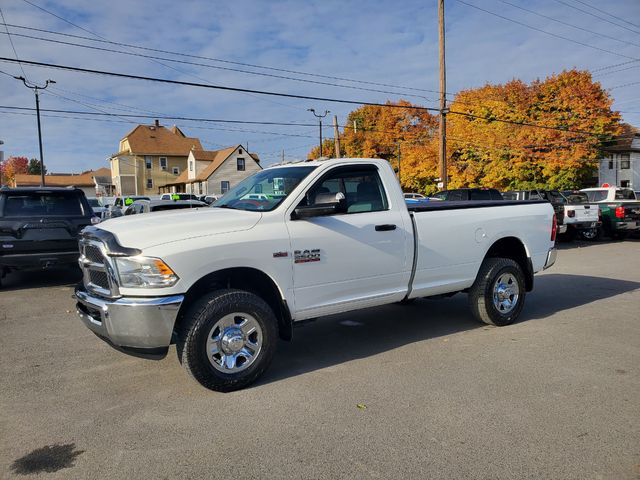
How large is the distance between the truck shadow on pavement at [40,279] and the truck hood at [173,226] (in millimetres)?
6128

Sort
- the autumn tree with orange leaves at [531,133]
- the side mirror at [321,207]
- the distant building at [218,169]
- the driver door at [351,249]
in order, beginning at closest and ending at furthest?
the side mirror at [321,207] < the driver door at [351,249] < the autumn tree with orange leaves at [531,133] < the distant building at [218,169]

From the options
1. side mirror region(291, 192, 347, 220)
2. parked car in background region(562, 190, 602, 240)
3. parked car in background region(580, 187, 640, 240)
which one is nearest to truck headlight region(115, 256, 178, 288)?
side mirror region(291, 192, 347, 220)

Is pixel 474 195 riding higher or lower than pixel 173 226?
higher

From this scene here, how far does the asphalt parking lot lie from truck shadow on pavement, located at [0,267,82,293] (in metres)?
3.40

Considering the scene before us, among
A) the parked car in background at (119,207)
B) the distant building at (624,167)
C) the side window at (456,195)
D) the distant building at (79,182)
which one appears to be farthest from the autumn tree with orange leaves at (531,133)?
the distant building at (79,182)

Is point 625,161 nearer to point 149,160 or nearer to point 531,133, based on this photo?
point 531,133

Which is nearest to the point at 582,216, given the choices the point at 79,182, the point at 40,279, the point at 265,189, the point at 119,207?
the point at 265,189

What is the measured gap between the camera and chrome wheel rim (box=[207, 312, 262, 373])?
4156 mm

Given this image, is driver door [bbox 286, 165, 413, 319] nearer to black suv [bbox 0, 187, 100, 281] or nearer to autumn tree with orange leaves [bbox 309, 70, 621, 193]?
black suv [bbox 0, 187, 100, 281]

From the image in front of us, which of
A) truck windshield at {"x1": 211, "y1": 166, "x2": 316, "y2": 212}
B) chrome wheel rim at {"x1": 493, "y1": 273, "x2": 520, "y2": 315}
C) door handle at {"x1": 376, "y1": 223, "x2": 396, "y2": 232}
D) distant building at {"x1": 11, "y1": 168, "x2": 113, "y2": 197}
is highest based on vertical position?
distant building at {"x1": 11, "y1": 168, "x2": 113, "y2": 197}

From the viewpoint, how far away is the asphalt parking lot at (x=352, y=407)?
3.12 m

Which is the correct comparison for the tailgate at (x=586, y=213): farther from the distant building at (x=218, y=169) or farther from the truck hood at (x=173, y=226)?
the distant building at (x=218, y=169)

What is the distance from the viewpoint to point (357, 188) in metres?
5.19

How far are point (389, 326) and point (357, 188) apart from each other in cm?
209
